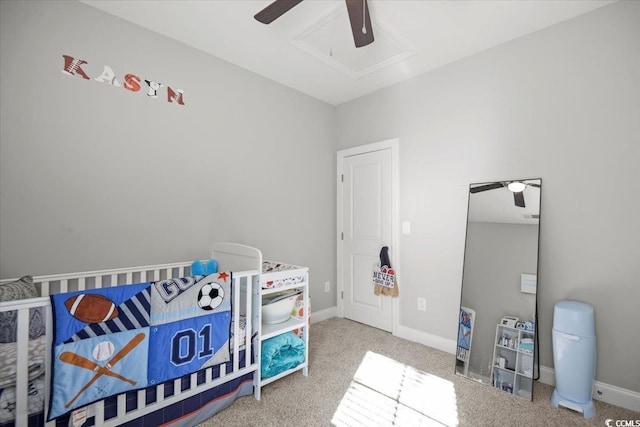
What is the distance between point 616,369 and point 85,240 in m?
3.44

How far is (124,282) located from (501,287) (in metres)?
2.69

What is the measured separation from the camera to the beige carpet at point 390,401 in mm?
1700

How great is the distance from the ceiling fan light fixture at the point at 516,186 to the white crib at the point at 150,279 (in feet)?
6.31

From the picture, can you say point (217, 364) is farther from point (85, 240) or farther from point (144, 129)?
point (144, 129)

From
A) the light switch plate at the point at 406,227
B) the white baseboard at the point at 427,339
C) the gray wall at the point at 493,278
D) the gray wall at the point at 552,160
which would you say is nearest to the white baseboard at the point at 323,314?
Result: the white baseboard at the point at 427,339

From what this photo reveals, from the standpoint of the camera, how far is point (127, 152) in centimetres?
208

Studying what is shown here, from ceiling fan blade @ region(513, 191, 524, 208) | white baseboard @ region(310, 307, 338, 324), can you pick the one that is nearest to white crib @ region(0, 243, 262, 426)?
white baseboard @ region(310, 307, 338, 324)

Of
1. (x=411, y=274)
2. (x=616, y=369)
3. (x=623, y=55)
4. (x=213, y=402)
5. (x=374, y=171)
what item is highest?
(x=623, y=55)

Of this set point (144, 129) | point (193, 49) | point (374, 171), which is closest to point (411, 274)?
point (374, 171)

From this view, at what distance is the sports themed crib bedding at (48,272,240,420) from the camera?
48.5 inches

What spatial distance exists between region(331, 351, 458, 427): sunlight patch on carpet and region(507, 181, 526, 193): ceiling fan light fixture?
1481mm

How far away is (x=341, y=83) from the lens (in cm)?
300

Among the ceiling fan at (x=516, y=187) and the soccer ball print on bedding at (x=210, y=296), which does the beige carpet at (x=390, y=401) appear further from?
the ceiling fan at (x=516, y=187)

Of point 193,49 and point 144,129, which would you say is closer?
point 144,129
